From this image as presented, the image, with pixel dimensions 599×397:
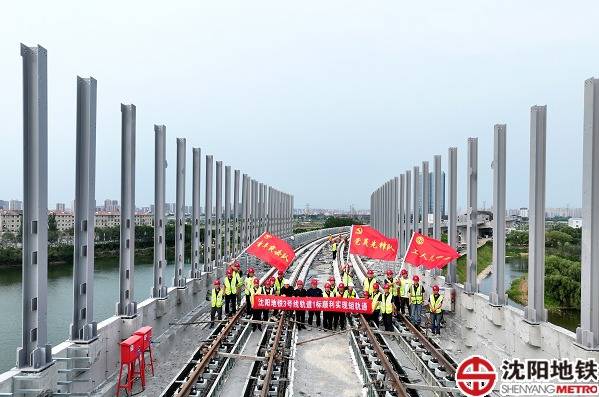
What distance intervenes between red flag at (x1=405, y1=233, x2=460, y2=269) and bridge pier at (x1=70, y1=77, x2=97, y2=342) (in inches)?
356

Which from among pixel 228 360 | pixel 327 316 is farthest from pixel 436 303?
pixel 228 360

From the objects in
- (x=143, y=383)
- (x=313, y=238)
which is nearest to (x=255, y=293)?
(x=143, y=383)

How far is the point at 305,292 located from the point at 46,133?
809 cm

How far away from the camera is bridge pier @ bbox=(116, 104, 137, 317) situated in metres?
10.1

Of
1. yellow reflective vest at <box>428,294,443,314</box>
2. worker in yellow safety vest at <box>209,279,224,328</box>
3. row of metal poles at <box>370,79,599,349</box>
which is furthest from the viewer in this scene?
worker in yellow safety vest at <box>209,279,224,328</box>

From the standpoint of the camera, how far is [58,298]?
33.9m

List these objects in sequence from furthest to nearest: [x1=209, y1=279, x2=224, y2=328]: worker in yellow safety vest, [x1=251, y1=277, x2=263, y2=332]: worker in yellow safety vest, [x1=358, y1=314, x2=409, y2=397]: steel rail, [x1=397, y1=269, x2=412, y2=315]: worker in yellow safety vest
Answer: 1. [x1=397, y1=269, x2=412, y2=315]: worker in yellow safety vest
2. [x1=251, y1=277, x2=263, y2=332]: worker in yellow safety vest
3. [x1=209, y1=279, x2=224, y2=328]: worker in yellow safety vest
4. [x1=358, y1=314, x2=409, y2=397]: steel rail

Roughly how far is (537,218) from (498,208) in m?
1.91

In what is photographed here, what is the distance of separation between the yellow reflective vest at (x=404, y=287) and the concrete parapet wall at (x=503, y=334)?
1461 millimetres

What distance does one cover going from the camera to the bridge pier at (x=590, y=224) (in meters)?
7.59

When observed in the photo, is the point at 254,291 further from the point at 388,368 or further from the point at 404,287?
the point at 388,368

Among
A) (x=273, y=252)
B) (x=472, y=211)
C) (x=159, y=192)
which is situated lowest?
(x=273, y=252)

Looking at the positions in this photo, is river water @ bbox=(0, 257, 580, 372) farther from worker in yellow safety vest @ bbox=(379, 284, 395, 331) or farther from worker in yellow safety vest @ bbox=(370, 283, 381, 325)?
worker in yellow safety vest @ bbox=(379, 284, 395, 331)

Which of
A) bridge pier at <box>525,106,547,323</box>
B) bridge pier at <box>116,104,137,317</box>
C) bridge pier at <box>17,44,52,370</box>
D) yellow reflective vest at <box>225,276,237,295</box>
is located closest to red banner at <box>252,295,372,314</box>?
yellow reflective vest at <box>225,276,237,295</box>
